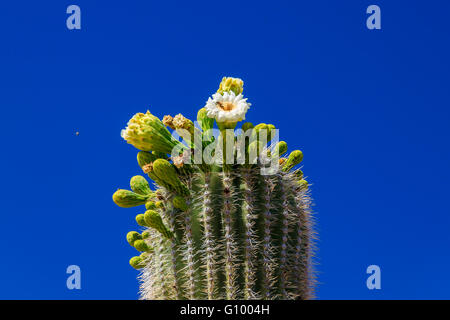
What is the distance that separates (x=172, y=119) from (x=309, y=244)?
1.58m

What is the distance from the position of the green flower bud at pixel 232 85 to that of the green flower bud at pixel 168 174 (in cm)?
76

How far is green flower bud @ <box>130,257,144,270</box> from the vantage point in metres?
4.32

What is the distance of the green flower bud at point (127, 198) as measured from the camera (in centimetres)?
416

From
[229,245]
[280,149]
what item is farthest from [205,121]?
[229,245]

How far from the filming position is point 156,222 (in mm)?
3807

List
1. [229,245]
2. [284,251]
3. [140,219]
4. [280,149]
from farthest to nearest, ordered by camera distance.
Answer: [280,149] < [140,219] < [284,251] < [229,245]

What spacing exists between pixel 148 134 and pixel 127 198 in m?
0.64

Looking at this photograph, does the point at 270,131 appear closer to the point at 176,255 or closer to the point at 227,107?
the point at 227,107

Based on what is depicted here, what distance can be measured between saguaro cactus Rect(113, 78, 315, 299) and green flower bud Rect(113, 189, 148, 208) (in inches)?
1.3

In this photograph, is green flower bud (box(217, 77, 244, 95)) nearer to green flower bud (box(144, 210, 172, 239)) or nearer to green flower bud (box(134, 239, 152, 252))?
green flower bud (box(144, 210, 172, 239))

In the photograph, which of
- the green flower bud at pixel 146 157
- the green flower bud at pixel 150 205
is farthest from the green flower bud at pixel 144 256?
the green flower bud at pixel 146 157

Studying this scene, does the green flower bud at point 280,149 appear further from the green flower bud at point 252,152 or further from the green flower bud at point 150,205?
the green flower bud at point 150,205

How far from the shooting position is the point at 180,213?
12.6 ft
